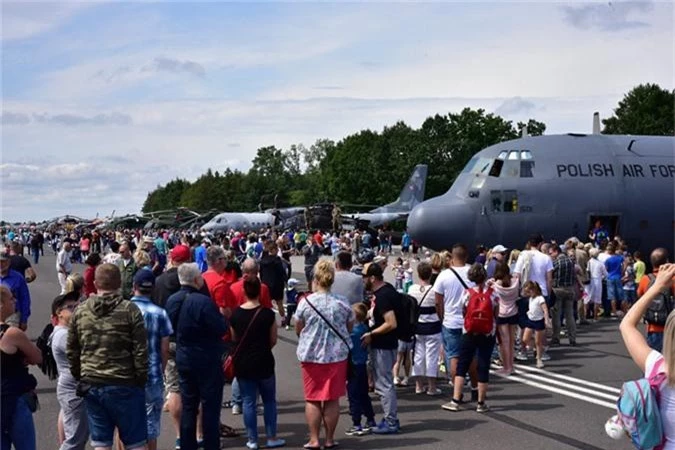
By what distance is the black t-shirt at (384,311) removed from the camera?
30.2 feet

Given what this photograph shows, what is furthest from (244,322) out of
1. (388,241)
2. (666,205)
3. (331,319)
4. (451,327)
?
(388,241)

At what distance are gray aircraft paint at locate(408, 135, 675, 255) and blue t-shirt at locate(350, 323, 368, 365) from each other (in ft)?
45.8

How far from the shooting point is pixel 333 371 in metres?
8.21

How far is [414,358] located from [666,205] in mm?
15832

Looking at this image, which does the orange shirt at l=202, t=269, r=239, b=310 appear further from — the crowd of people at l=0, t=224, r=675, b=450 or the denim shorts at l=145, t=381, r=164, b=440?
the denim shorts at l=145, t=381, r=164, b=440

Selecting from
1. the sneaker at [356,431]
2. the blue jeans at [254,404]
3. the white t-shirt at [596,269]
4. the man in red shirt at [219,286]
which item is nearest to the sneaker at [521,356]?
the white t-shirt at [596,269]

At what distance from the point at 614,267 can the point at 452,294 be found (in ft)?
31.6

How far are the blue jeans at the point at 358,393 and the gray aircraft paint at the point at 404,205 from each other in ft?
182

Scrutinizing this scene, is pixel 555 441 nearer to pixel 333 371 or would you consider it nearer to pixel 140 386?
pixel 333 371

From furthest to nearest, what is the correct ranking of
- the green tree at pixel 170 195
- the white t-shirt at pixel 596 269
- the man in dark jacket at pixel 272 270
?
the green tree at pixel 170 195
the white t-shirt at pixel 596 269
the man in dark jacket at pixel 272 270

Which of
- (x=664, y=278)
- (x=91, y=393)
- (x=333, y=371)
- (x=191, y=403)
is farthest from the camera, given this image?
(x=333, y=371)

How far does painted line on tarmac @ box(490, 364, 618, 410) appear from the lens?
10547 millimetres

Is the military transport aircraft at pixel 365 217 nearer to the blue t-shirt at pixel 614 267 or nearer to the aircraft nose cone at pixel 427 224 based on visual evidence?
the aircraft nose cone at pixel 427 224

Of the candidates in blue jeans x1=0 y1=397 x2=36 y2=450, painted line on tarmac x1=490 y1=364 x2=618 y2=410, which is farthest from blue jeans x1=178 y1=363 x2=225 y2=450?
painted line on tarmac x1=490 y1=364 x2=618 y2=410
